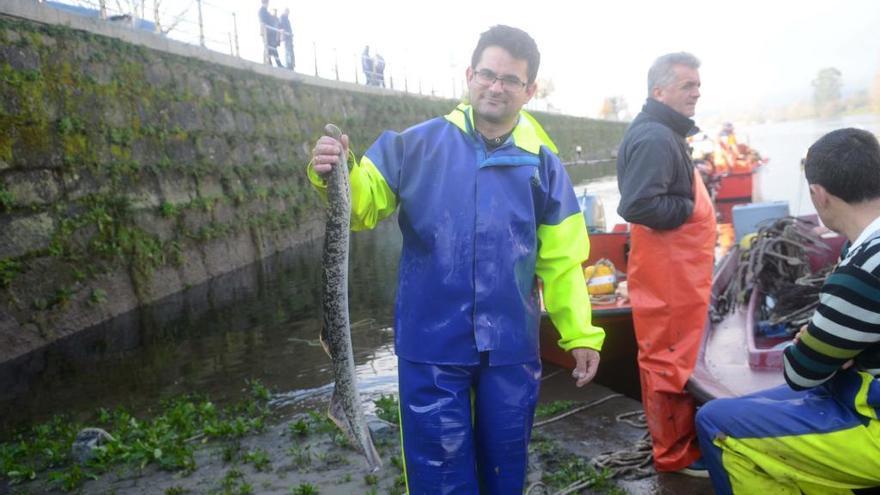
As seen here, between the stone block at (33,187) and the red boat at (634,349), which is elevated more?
the stone block at (33,187)

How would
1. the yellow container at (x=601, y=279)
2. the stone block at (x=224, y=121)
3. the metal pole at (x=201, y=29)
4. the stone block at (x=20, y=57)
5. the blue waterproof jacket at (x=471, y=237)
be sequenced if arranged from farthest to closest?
1. the metal pole at (x=201, y=29)
2. the stone block at (x=224, y=121)
3. the stone block at (x=20, y=57)
4. the yellow container at (x=601, y=279)
5. the blue waterproof jacket at (x=471, y=237)

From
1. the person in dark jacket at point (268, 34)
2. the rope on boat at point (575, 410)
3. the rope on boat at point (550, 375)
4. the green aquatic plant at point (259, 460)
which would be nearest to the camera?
the green aquatic plant at point (259, 460)

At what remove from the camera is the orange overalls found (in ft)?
14.2

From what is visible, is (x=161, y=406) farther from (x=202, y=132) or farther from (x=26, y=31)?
(x=202, y=132)

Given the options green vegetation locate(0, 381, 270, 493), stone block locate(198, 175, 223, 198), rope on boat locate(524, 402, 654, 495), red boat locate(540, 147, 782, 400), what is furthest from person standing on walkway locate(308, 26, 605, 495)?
stone block locate(198, 175, 223, 198)

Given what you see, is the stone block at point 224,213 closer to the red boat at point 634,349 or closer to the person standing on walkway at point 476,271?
the red boat at point 634,349

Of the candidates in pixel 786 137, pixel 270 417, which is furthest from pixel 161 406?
pixel 786 137

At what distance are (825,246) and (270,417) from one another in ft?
19.1

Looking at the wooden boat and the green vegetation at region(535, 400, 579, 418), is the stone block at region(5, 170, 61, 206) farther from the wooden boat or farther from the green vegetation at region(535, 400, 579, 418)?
the wooden boat

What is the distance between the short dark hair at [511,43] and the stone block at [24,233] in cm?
801

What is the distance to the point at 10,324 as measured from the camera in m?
8.62

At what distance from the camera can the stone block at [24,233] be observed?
8812 millimetres

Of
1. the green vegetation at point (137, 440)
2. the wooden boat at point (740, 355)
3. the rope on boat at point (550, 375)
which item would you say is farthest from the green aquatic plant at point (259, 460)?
the rope on boat at point (550, 375)

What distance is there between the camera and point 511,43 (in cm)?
310
